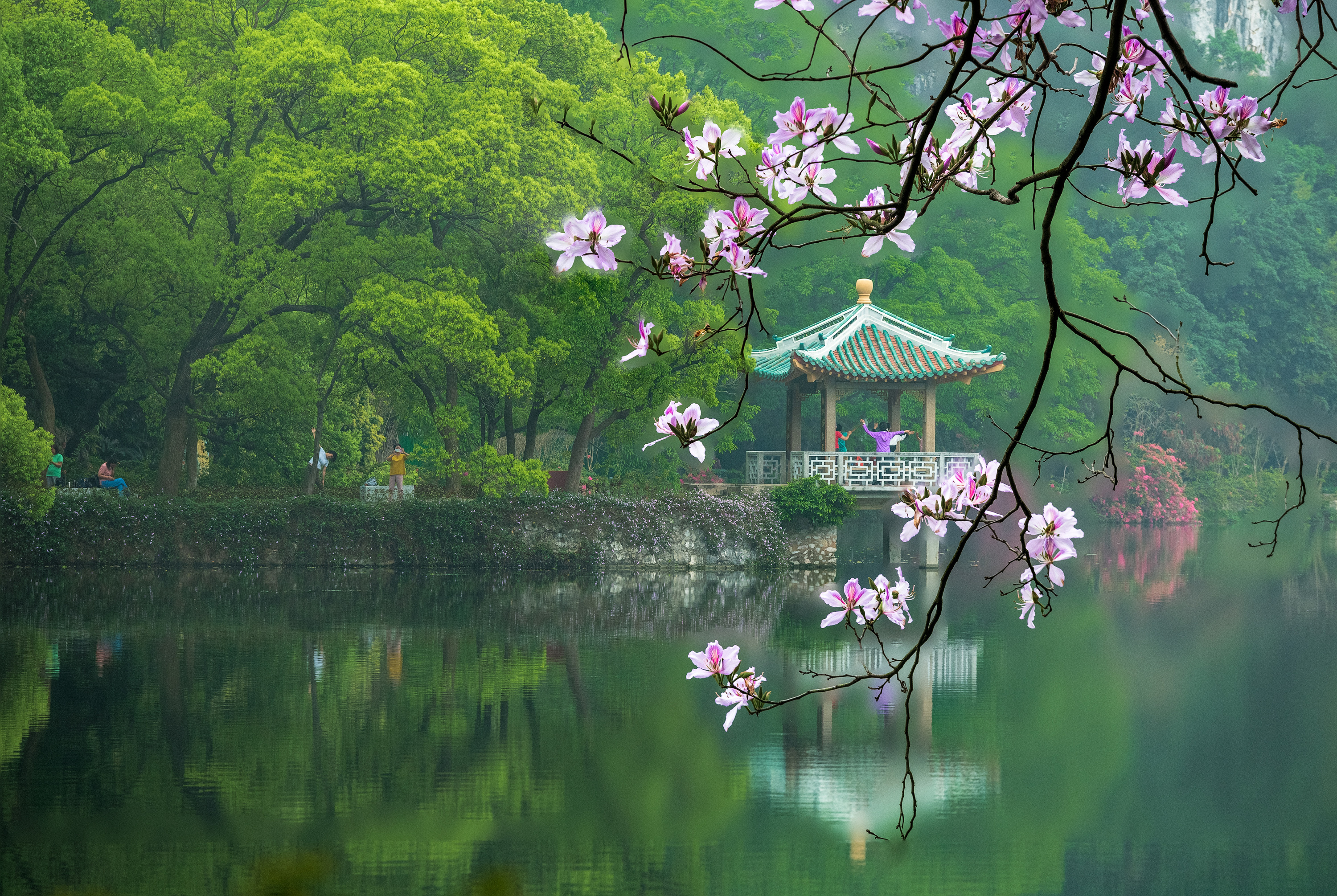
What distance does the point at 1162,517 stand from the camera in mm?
34312

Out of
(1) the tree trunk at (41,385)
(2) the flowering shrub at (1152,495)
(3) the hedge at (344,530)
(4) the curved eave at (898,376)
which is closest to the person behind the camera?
(3) the hedge at (344,530)

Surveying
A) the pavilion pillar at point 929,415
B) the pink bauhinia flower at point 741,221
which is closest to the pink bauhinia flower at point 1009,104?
the pink bauhinia flower at point 741,221

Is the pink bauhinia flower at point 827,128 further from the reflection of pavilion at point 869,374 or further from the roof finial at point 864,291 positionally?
the roof finial at point 864,291

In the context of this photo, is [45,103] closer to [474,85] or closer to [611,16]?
[474,85]

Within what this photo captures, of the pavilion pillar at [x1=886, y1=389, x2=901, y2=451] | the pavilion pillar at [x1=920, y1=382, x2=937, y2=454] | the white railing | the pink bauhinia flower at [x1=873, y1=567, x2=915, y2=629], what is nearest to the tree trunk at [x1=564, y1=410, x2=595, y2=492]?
the white railing

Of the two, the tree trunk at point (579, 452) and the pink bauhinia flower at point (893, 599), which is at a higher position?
the tree trunk at point (579, 452)

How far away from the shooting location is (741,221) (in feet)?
8.93

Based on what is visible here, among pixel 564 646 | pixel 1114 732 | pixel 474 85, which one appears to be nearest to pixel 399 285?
pixel 474 85

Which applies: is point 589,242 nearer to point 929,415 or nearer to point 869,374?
point 869,374

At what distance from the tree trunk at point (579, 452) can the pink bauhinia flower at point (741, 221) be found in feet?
59.9

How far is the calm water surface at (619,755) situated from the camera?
6.41m

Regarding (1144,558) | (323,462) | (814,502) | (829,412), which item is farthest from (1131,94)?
(1144,558)

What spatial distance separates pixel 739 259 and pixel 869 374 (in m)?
18.6

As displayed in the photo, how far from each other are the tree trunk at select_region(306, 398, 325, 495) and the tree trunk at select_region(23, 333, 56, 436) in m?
3.45
